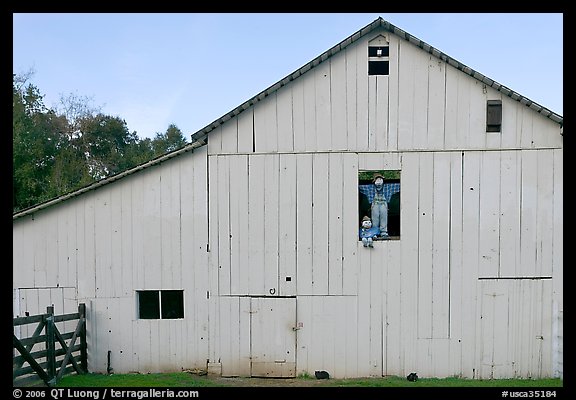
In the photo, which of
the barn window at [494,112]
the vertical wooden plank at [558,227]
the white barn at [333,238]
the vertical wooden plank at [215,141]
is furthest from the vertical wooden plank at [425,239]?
the vertical wooden plank at [215,141]

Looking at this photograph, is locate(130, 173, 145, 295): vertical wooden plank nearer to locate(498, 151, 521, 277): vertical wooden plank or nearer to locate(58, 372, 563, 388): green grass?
locate(58, 372, 563, 388): green grass

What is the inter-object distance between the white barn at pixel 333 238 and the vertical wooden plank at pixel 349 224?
0.11ft

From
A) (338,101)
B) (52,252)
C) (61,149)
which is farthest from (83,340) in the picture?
(61,149)

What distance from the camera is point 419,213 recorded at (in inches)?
400

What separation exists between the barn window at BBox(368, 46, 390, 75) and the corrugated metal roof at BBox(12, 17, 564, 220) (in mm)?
417

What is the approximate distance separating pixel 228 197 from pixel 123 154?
3087 cm

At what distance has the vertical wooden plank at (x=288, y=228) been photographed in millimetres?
10312

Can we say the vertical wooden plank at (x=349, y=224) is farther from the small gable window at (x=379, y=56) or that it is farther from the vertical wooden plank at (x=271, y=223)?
the small gable window at (x=379, y=56)

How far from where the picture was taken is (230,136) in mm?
10398

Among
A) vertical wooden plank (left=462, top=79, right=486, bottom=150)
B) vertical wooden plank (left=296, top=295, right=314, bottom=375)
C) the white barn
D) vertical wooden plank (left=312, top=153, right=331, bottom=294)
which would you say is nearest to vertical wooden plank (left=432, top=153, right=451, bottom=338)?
the white barn

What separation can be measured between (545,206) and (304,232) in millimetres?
5626

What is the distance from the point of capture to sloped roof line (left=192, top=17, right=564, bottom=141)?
9.83 meters

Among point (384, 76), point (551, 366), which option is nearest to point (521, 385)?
point (551, 366)

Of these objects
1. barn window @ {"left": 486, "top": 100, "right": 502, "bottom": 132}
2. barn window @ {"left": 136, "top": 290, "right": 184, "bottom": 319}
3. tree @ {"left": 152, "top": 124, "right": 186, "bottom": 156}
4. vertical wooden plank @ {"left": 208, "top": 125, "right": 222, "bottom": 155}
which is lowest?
barn window @ {"left": 136, "top": 290, "right": 184, "bottom": 319}
